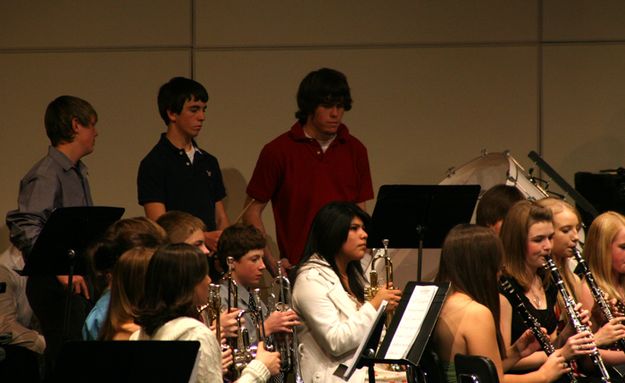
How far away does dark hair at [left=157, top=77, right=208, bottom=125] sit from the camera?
19.0 feet

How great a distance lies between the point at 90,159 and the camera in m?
7.21

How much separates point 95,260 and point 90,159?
3481mm

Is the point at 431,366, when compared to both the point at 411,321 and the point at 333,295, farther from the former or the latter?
the point at 333,295

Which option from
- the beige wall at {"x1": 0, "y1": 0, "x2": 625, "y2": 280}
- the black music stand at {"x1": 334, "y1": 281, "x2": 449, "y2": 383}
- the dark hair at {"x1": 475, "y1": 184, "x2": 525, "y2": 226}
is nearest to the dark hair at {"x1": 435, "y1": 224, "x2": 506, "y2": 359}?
the black music stand at {"x1": 334, "y1": 281, "x2": 449, "y2": 383}

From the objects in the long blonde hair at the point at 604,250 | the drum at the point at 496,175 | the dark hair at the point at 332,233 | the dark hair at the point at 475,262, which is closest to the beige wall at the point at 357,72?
the drum at the point at 496,175

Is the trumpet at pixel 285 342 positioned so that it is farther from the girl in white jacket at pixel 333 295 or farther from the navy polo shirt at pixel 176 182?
the navy polo shirt at pixel 176 182

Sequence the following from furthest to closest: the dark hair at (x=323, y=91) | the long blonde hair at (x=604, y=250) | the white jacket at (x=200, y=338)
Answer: the dark hair at (x=323, y=91) → the long blonde hair at (x=604, y=250) → the white jacket at (x=200, y=338)

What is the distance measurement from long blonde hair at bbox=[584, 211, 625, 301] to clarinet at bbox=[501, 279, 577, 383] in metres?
0.79

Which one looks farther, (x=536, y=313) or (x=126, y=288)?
(x=536, y=313)

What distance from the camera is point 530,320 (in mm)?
4395

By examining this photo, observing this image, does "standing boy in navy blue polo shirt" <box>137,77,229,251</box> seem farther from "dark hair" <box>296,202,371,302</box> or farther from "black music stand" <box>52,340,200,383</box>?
"black music stand" <box>52,340,200,383</box>

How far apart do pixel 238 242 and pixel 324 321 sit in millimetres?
562

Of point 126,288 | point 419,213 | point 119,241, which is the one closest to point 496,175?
point 419,213

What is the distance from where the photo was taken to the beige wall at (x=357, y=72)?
7.23 metres
